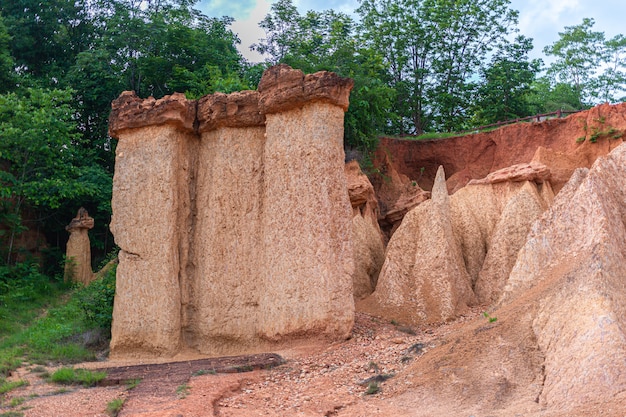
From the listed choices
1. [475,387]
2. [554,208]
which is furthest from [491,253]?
[475,387]

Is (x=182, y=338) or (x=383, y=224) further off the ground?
(x=383, y=224)

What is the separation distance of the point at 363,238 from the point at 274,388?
6.78 metres

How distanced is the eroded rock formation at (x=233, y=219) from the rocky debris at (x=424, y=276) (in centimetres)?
274

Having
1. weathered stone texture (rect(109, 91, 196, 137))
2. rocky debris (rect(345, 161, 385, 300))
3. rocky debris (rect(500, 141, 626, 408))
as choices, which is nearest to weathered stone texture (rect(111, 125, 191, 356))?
weathered stone texture (rect(109, 91, 196, 137))

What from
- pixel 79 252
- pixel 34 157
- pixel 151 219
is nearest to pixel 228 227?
pixel 151 219

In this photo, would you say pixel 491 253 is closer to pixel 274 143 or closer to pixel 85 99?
pixel 274 143

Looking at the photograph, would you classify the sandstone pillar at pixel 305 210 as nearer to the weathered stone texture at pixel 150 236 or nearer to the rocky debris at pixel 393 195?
the weathered stone texture at pixel 150 236

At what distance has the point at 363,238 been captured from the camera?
13.7m

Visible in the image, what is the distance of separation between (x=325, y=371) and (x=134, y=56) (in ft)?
56.6

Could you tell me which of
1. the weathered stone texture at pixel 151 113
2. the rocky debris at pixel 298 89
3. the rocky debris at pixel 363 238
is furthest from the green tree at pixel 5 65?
the rocky debris at pixel 298 89

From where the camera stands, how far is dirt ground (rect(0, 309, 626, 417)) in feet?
20.4

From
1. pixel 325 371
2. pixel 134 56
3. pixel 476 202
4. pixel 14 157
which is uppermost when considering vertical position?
pixel 134 56

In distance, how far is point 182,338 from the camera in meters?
9.98

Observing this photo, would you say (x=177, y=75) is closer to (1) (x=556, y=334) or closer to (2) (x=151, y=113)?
(2) (x=151, y=113)
